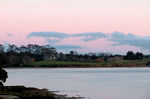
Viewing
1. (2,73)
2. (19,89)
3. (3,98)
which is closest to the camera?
(3,98)

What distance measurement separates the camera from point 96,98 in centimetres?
5878

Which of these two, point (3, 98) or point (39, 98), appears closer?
point (3, 98)

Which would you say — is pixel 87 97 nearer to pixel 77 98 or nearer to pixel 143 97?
pixel 77 98

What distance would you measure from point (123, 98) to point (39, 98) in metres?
15.1

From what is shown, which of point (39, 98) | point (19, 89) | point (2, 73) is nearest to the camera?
point (39, 98)

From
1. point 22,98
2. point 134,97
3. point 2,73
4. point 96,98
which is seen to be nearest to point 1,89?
point 2,73

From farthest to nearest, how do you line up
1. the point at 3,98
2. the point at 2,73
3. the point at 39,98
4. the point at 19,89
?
the point at 19,89, the point at 2,73, the point at 39,98, the point at 3,98

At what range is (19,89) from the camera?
57938 mm

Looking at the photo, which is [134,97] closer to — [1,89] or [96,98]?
[96,98]

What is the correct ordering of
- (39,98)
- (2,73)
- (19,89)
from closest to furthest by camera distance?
(39,98)
(2,73)
(19,89)

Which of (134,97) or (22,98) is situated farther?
(134,97)

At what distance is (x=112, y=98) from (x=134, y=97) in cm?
415

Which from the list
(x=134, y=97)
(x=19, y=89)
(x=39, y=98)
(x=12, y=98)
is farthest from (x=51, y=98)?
(x=134, y=97)

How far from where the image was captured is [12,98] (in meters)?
44.3
